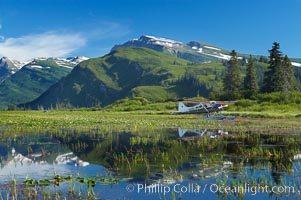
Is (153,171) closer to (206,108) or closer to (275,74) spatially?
(206,108)

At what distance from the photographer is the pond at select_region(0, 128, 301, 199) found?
59.5 ft

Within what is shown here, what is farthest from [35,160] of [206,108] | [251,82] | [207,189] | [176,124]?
[251,82]

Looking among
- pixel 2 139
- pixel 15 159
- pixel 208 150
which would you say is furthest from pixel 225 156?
pixel 2 139

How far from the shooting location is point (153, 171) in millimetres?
23391

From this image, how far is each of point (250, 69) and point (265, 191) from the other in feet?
336

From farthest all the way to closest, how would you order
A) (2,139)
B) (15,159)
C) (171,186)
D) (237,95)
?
(237,95) < (2,139) < (15,159) < (171,186)

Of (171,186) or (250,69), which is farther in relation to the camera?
(250,69)

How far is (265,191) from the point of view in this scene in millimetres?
18344

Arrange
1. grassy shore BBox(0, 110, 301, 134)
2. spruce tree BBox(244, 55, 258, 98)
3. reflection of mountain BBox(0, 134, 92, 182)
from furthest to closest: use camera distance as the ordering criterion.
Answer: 1. spruce tree BBox(244, 55, 258, 98)
2. grassy shore BBox(0, 110, 301, 134)
3. reflection of mountain BBox(0, 134, 92, 182)

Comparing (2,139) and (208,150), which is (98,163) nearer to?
(208,150)

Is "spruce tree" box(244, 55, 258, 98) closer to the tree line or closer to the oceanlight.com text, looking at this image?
the tree line

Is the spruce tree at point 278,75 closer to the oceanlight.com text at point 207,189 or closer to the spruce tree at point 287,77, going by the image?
the spruce tree at point 287,77

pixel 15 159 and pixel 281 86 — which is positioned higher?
pixel 281 86

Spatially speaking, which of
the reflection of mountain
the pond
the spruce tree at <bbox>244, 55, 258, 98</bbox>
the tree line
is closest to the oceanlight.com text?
the pond
